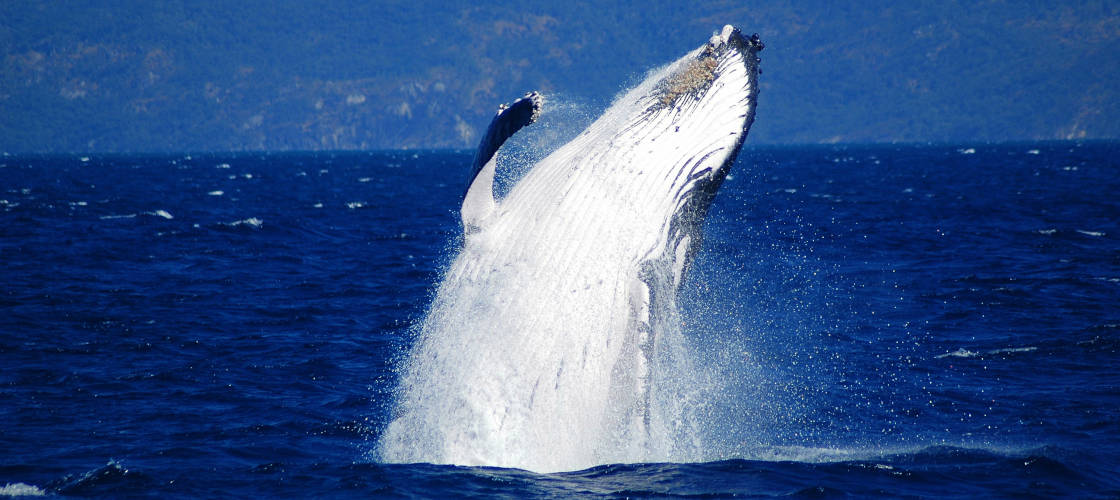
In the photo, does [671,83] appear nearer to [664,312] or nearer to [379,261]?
[664,312]

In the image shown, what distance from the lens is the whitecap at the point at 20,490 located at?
9.31 m

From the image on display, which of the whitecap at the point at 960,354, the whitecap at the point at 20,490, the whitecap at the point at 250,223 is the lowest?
the whitecap at the point at 20,490

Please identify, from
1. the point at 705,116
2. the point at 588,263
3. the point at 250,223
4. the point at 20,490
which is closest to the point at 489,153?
the point at 588,263

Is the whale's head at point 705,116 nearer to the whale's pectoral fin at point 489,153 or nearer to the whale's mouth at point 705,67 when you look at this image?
the whale's mouth at point 705,67

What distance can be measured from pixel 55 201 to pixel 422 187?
75.5 ft

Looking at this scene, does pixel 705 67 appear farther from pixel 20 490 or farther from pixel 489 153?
pixel 20 490

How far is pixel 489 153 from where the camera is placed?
8461mm

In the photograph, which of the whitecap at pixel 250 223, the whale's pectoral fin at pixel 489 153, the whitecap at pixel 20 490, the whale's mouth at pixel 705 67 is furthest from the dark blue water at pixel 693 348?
the whale's mouth at pixel 705 67

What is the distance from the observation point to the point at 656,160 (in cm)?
841

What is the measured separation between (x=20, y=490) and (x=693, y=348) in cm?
794

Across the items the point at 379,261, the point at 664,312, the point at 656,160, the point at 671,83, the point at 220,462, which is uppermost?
the point at 379,261

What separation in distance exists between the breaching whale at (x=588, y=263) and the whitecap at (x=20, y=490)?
3.55 meters

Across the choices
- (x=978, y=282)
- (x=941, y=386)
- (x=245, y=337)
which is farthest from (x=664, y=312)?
(x=978, y=282)

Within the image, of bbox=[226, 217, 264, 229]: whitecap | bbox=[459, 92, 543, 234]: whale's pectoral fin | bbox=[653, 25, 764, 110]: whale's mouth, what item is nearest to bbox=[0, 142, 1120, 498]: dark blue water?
bbox=[226, 217, 264, 229]: whitecap
